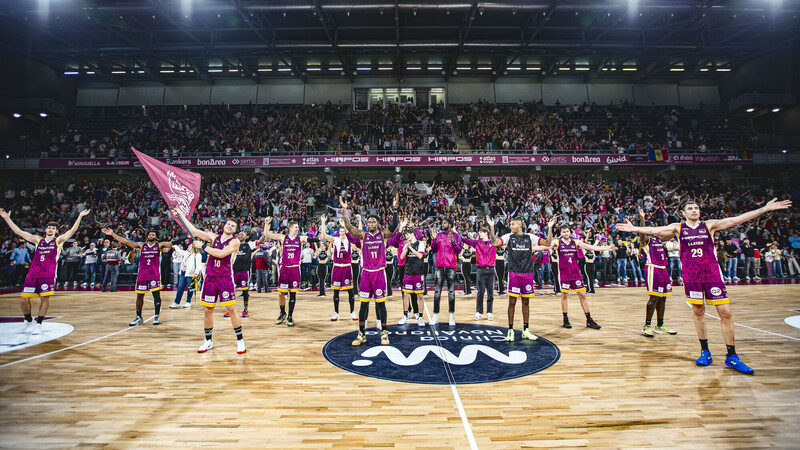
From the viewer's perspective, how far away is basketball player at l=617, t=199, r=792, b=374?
4988 mm

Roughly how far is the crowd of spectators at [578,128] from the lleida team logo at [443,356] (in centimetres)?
1952

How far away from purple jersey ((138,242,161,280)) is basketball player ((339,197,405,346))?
5.38m

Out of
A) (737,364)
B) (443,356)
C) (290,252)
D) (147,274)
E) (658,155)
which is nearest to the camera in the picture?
(737,364)

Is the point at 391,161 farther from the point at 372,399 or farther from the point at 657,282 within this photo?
the point at 372,399

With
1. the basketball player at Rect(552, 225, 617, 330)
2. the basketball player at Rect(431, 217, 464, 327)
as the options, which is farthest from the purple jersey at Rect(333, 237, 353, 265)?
the basketball player at Rect(552, 225, 617, 330)

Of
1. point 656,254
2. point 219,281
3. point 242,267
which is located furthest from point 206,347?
point 656,254

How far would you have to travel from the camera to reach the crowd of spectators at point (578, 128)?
24.4m

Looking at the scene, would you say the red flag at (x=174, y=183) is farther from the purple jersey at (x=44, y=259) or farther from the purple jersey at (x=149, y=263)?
the purple jersey at (x=44, y=259)

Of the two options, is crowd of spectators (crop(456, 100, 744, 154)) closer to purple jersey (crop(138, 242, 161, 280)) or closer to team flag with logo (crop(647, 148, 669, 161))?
team flag with logo (crop(647, 148, 669, 161))

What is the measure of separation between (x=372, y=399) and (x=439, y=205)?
1692 centimetres

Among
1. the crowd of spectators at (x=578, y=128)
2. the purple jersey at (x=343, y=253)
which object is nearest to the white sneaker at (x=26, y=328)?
the purple jersey at (x=343, y=253)

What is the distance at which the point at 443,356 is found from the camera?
217 inches

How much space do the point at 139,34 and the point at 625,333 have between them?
35.9 metres

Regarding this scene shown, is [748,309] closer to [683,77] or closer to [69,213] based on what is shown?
[683,77]
